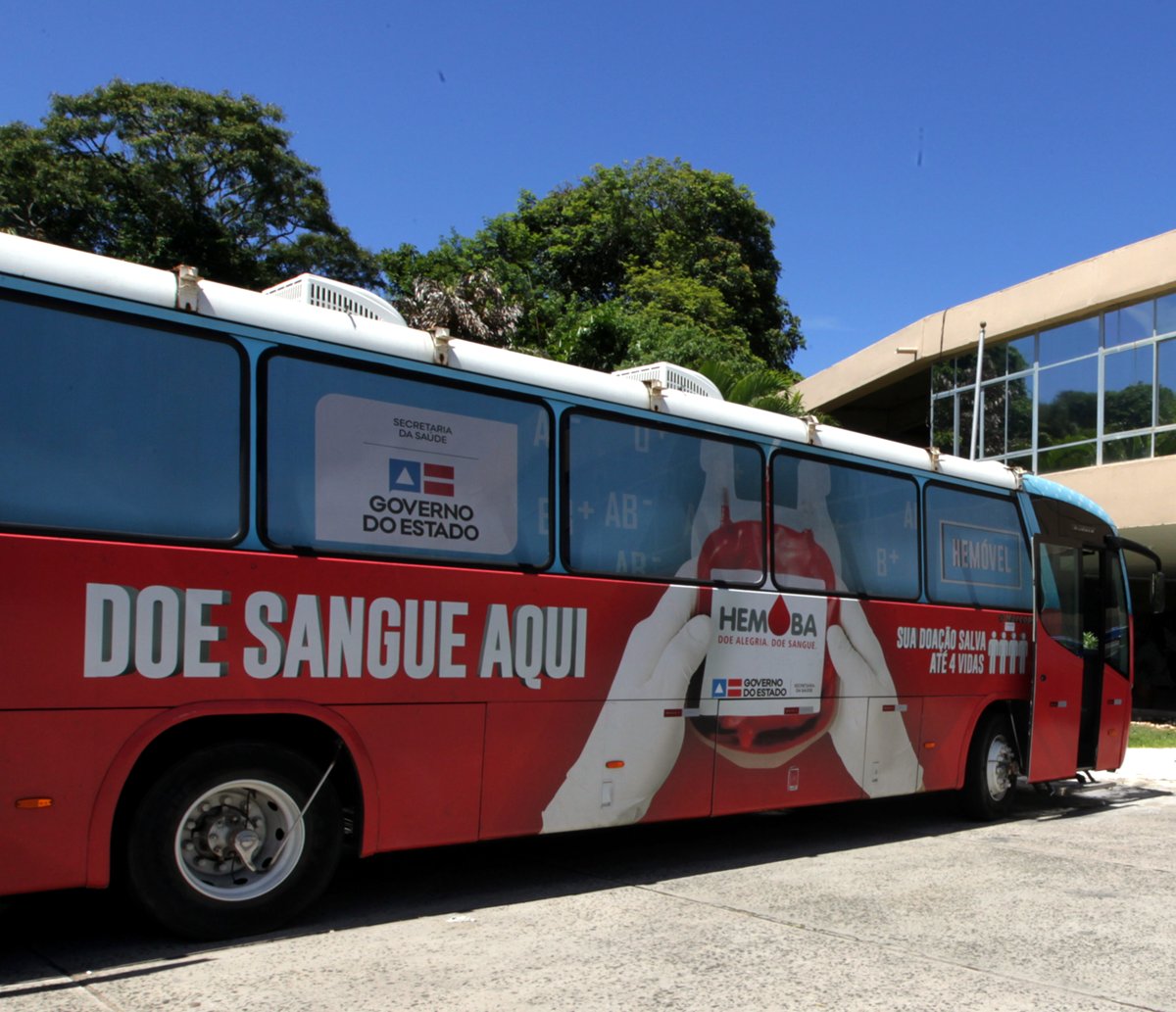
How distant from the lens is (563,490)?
6.84 m

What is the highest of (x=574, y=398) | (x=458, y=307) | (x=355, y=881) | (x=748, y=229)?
(x=748, y=229)

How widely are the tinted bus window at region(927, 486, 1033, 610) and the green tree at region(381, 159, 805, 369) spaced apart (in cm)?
2574

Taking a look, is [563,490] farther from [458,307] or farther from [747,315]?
[747,315]

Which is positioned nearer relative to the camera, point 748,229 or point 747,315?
point 747,315

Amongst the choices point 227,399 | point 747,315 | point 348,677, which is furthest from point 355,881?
point 747,315

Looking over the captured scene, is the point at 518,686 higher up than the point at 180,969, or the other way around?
the point at 518,686

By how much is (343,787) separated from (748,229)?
39247 mm

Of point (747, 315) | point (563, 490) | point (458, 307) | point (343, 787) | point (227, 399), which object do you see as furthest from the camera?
point (747, 315)

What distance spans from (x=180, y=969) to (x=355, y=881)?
2033 millimetres

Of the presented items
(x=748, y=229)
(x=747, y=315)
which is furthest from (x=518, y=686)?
(x=748, y=229)

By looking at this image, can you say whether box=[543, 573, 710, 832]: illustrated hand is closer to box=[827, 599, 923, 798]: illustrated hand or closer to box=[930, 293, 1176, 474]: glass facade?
box=[827, 599, 923, 798]: illustrated hand

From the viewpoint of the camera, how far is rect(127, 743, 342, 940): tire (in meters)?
5.14

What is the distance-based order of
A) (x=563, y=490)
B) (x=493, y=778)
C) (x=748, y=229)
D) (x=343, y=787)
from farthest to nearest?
(x=748, y=229) → (x=563, y=490) → (x=493, y=778) → (x=343, y=787)

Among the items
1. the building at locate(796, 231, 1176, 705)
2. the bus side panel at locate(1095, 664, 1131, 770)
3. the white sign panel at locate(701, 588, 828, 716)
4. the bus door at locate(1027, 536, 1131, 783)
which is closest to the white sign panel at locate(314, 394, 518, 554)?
the white sign panel at locate(701, 588, 828, 716)
